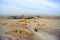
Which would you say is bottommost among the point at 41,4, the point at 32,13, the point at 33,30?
the point at 33,30

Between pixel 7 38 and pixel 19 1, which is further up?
pixel 19 1

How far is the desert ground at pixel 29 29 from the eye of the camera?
1.49m

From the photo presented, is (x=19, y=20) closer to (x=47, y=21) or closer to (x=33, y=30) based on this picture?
(x=33, y=30)

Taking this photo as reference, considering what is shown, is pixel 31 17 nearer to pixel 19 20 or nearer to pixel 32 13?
pixel 32 13

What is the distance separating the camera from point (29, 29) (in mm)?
1514

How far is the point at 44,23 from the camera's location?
1.54 meters

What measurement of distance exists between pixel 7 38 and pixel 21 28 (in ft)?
0.76

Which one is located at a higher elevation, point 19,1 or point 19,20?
point 19,1

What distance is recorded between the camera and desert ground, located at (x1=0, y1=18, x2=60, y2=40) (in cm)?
149

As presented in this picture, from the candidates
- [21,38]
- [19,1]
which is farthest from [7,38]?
[19,1]

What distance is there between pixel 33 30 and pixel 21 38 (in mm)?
197

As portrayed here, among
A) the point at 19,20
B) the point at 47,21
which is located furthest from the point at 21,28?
the point at 47,21

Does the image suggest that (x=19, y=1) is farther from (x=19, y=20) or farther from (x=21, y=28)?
(x=21, y=28)

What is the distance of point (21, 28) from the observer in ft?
4.96
